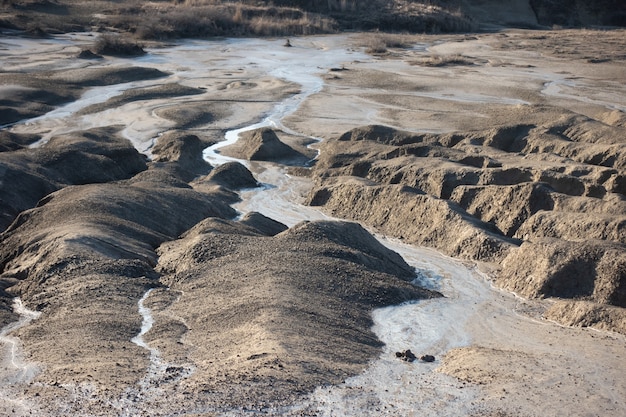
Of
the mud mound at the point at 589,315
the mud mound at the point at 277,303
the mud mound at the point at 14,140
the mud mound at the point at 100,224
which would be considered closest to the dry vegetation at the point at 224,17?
the mud mound at the point at 14,140

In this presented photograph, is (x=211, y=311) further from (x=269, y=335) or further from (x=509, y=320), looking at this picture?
(x=509, y=320)

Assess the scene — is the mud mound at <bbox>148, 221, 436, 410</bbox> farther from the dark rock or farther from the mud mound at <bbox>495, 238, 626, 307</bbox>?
the mud mound at <bbox>495, 238, 626, 307</bbox>

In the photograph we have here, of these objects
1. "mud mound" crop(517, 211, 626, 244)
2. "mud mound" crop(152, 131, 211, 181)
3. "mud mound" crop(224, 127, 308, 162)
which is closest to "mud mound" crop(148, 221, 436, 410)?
"mud mound" crop(517, 211, 626, 244)

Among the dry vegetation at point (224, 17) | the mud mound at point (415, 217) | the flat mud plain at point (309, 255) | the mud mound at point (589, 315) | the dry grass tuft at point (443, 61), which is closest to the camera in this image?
the flat mud plain at point (309, 255)

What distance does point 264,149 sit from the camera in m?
18.4

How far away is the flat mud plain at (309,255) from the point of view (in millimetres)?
7539

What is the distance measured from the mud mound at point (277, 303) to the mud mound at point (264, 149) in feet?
21.7

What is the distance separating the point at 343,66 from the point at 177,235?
18.4 metres

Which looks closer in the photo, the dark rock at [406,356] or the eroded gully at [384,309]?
the eroded gully at [384,309]

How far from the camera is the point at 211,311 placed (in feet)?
30.3

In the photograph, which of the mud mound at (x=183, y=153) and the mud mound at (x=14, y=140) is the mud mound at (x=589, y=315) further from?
the mud mound at (x=14, y=140)

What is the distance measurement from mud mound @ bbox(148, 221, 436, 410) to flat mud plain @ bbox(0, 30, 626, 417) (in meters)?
0.03

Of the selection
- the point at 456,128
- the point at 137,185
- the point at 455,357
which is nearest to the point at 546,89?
the point at 456,128

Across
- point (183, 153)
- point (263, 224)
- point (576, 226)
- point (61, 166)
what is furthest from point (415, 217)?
point (61, 166)
